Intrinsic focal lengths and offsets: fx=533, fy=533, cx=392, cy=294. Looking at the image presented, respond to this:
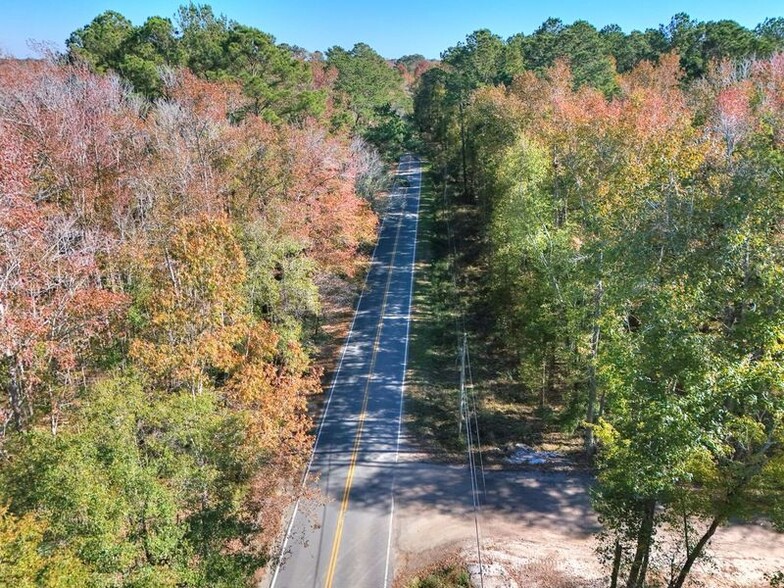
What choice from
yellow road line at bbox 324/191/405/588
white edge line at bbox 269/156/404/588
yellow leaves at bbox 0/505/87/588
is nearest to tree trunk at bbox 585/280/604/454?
yellow road line at bbox 324/191/405/588

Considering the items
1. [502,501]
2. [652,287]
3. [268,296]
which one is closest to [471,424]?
[502,501]

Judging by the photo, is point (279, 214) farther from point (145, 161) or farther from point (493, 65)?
point (493, 65)

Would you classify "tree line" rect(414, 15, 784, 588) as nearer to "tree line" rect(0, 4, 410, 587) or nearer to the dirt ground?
the dirt ground

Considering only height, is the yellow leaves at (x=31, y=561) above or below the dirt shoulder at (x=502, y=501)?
above

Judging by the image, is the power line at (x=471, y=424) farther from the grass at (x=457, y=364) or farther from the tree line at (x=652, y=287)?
the tree line at (x=652, y=287)

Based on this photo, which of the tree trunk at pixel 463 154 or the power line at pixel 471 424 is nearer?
the power line at pixel 471 424

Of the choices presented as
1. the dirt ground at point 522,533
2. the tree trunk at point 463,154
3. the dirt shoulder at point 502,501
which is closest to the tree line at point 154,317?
the dirt ground at point 522,533
